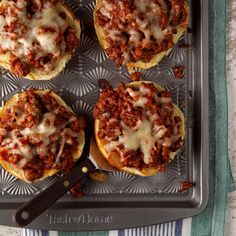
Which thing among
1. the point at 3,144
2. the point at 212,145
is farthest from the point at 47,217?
the point at 212,145

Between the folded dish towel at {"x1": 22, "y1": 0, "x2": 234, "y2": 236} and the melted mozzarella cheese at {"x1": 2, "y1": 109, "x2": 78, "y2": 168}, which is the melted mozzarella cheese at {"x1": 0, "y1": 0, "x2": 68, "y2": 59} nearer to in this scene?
the melted mozzarella cheese at {"x1": 2, "y1": 109, "x2": 78, "y2": 168}

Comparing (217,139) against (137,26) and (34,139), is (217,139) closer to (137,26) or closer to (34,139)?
(137,26)

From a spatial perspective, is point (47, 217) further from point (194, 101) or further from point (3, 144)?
point (194, 101)

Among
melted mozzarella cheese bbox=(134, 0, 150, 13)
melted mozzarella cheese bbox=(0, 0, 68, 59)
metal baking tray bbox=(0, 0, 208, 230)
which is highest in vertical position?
melted mozzarella cheese bbox=(134, 0, 150, 13)

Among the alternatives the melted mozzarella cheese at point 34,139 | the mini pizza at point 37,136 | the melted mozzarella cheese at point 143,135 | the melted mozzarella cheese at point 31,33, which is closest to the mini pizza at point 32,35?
the melted mozzarella cheese at point 31,33

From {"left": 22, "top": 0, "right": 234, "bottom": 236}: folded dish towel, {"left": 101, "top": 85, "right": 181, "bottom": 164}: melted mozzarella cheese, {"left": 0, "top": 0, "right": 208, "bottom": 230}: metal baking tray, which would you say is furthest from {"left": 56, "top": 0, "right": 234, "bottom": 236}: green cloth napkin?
{"left": 101, "top": 85, "right": 181, "bottom": 164}: melted mozzarella cheese
